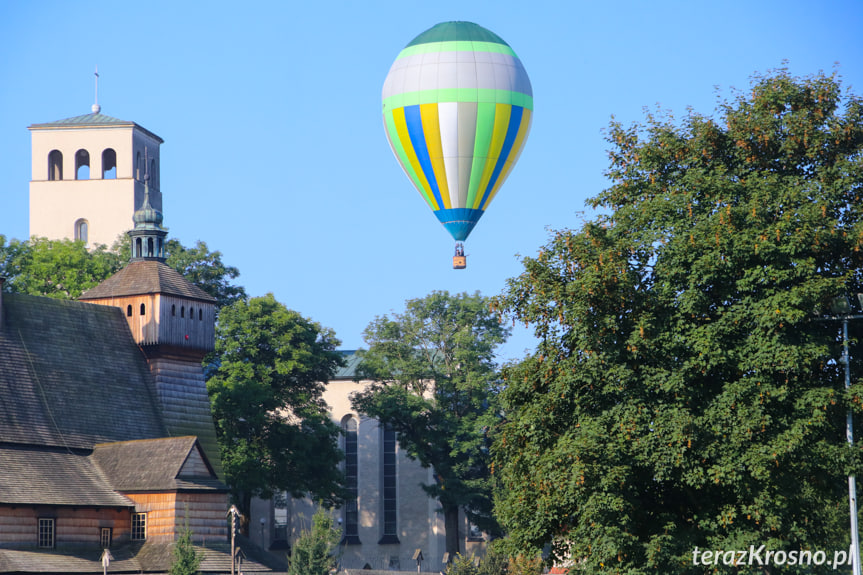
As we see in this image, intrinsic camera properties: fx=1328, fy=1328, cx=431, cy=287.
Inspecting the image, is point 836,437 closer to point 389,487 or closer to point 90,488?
point 90,488

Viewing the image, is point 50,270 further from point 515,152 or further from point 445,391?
point 515,152

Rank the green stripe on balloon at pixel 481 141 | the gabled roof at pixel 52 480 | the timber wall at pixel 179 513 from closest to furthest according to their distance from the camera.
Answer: the gabled roof at pixel 52 480 → the timber wall at pixel 179 513 → the green stripe on balloon at pixel 481 141

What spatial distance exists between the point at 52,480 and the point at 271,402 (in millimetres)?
18762

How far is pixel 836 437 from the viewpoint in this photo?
28781 millimetres

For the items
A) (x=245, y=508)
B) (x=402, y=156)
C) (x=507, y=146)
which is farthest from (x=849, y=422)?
(x=245, y=508)

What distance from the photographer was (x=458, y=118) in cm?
5425

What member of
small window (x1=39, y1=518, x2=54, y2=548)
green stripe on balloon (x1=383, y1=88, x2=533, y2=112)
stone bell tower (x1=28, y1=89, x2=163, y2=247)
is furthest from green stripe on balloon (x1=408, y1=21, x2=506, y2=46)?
stone bell tower (x1=28, y1=89, x2=163, y2=247)

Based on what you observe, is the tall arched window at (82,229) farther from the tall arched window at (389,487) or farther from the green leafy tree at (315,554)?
the green leafy tree at (315,554)

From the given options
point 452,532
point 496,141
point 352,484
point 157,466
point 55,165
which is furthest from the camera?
point 55,165

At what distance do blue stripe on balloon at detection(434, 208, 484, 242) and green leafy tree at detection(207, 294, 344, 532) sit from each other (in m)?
16.4

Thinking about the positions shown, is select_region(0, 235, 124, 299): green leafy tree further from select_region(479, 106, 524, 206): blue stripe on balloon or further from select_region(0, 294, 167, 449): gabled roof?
select_region(479, 106, 524, 206): blue stripe on balloon

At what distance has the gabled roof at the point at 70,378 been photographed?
5284 cm

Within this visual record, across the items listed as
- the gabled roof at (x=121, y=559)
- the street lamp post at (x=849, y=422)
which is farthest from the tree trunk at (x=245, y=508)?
the street lamp post at (x=849, y=422)

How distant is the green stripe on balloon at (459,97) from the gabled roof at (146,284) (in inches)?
533
